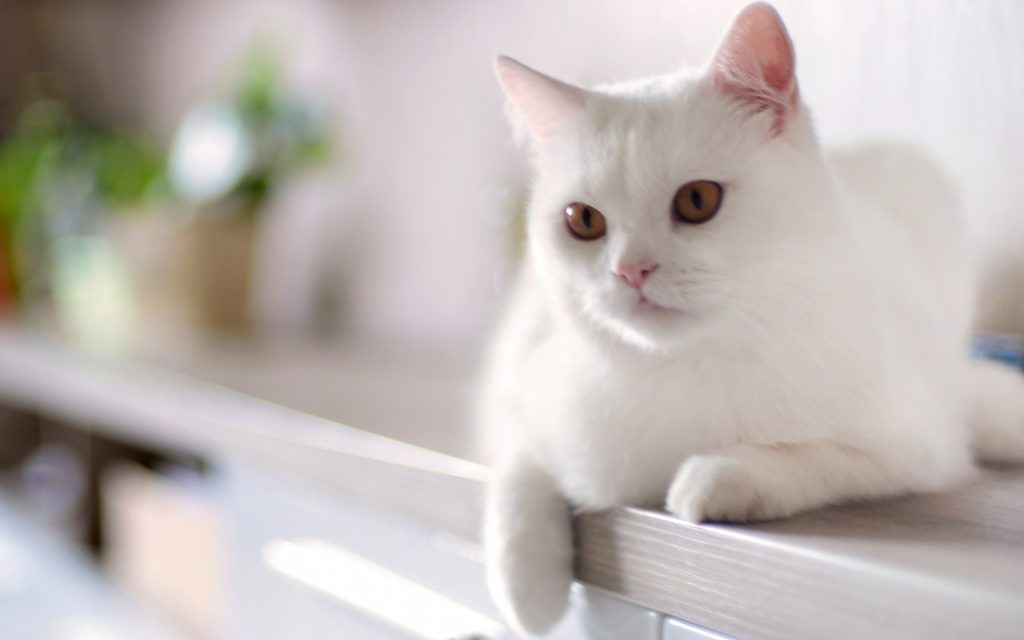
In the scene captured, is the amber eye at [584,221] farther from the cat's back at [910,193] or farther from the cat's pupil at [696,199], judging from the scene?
the cat's back at [910,193]

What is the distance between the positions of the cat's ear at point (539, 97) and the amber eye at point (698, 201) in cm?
11

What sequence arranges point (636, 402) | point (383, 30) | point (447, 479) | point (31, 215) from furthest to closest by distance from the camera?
1. point (31, 215)
2. point (383, 30)
3. point (447, 479)
4. point (636, 402)

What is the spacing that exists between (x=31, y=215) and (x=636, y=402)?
1.99 meters

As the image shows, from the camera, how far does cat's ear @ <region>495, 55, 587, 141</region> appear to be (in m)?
0.61

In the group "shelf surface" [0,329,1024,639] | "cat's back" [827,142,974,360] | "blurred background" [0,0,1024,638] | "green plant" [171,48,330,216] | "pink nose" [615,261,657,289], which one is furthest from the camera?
"green plant" [171,48,330,216]

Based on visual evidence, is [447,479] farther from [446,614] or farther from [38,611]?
[38,611]

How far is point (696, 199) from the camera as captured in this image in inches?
21.2

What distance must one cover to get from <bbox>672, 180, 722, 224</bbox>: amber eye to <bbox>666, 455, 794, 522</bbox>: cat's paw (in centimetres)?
14

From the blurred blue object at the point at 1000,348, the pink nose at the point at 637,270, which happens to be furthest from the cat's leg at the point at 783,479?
the blurred blue object at the point at 1000,348

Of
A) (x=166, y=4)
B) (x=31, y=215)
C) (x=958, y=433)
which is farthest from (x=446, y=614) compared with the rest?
(x=166, y=4)

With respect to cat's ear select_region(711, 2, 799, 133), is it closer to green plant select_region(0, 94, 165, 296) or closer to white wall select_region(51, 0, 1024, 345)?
white wall select_region(51, 0, 1024, 345)

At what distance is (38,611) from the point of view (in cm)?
151

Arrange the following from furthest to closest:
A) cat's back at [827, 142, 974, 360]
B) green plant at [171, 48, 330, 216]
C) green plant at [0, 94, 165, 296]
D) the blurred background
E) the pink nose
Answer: green plant at [0, 94, 165, 296] < green plant at [171, 48, 330, 216] < the blurred background < cat's back at [827, 142, 974, 360] < the pink nose

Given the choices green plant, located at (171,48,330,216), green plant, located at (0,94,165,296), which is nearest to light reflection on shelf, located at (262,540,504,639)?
green plant, located at (171,48,330,216)
